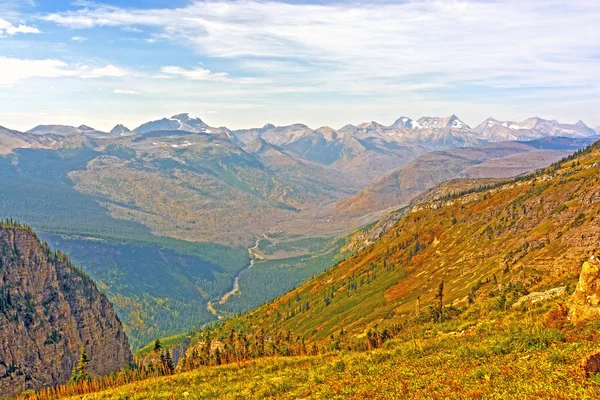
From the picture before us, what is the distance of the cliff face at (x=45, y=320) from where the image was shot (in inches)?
4528

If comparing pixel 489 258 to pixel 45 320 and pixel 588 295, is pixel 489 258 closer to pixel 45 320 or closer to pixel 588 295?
pixel 588 295

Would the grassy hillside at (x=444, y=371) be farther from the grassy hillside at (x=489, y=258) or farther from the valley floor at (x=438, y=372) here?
the grassy hillside at (x=489, y=258)

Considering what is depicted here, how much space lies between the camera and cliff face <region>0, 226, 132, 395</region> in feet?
377

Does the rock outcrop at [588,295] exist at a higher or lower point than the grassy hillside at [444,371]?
higher

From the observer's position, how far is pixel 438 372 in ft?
105

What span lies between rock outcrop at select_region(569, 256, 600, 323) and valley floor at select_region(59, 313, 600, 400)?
1684mm

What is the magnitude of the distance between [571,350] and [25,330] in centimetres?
13312

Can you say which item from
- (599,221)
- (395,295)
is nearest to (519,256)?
(599,221)

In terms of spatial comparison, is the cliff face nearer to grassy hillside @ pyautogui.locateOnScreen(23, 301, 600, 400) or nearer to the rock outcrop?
grassy hillside @ pyautogui.locateOnScreen(23, 301, 600, 400)

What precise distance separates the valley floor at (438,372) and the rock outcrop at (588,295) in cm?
168

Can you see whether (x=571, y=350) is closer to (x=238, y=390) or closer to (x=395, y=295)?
(x=238, y=390)

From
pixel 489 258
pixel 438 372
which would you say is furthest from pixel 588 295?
pixel 489 258

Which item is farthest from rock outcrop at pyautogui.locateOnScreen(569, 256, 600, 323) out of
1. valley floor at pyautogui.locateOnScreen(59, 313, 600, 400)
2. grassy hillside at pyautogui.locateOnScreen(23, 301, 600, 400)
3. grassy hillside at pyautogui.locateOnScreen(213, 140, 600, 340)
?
grassy hillside at pyautogui.locateOnScreen(213, 140, 600, 340)

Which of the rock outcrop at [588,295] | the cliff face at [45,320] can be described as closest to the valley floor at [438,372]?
the rock outcrop at [588,295]
